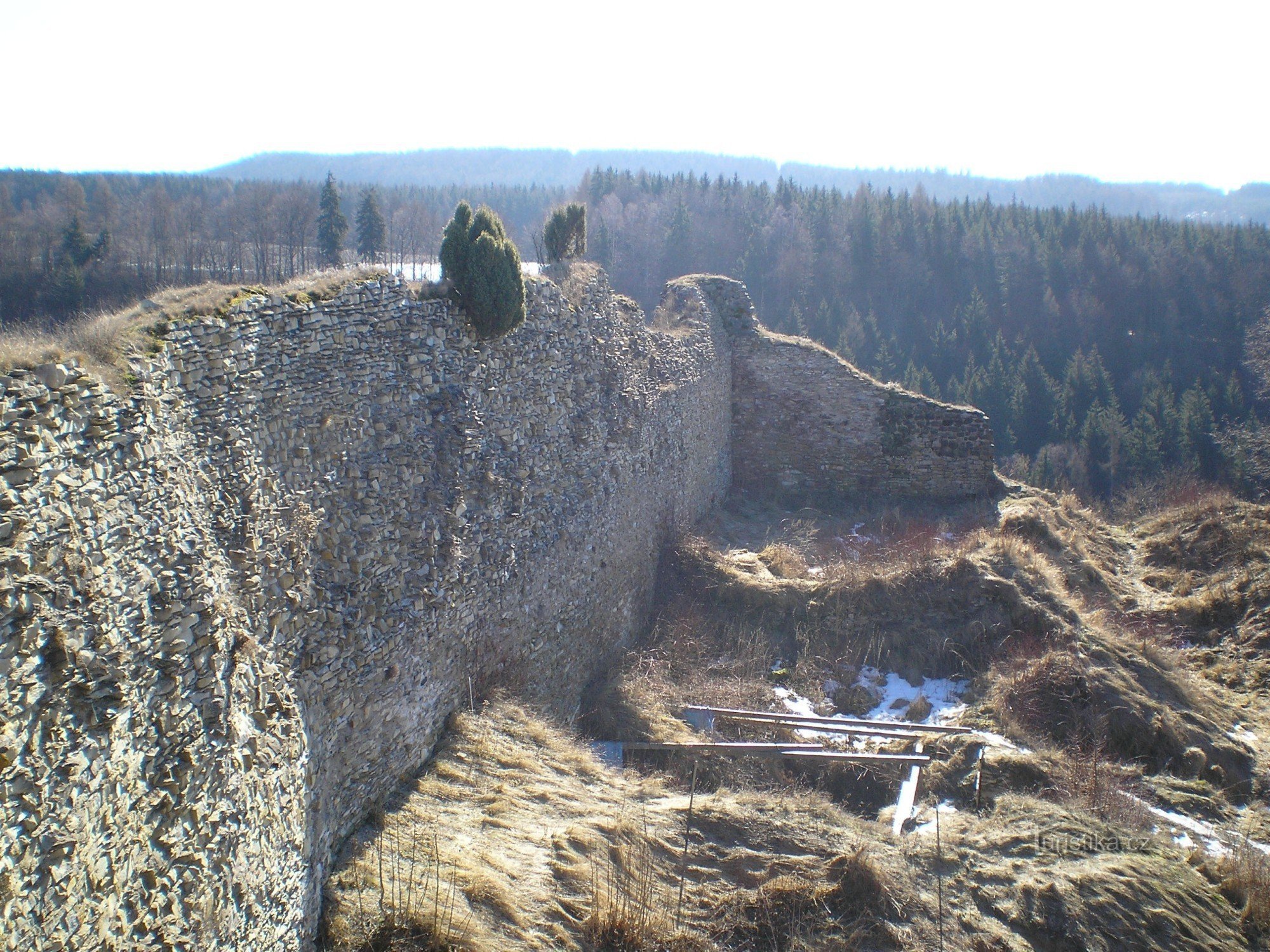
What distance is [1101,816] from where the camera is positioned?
7.89 meters

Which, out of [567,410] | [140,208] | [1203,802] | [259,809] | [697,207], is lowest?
[1203,802]

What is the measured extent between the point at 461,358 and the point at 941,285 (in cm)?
6204

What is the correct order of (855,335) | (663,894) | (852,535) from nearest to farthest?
1. (663,894)
2. (852,535)
3. (855,335)

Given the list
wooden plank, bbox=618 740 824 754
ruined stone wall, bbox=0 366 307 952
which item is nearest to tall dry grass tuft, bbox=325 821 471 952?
ruined stone wall, bbox=0 366 307 952

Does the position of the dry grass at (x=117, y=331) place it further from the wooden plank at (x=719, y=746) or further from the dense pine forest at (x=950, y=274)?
the dense pine forest at (x=950, y=274)

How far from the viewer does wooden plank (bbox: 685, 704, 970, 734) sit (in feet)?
32.3

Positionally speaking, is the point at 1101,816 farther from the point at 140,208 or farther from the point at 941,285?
the point at 941,285

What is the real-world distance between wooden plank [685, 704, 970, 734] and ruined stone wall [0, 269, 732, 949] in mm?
1951

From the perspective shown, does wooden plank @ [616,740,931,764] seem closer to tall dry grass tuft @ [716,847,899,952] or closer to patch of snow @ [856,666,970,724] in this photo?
patch of snow @ [856,666,970,724]

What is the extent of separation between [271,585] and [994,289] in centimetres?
6587

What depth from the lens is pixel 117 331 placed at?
5.16 m

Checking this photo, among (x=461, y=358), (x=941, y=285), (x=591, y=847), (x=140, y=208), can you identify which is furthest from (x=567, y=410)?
(x=941, y=285)

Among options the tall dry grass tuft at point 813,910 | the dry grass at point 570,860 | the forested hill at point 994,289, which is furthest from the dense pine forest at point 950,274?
the tall dry grass tuft at point 813,910

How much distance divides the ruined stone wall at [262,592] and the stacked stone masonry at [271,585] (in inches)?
0.7
